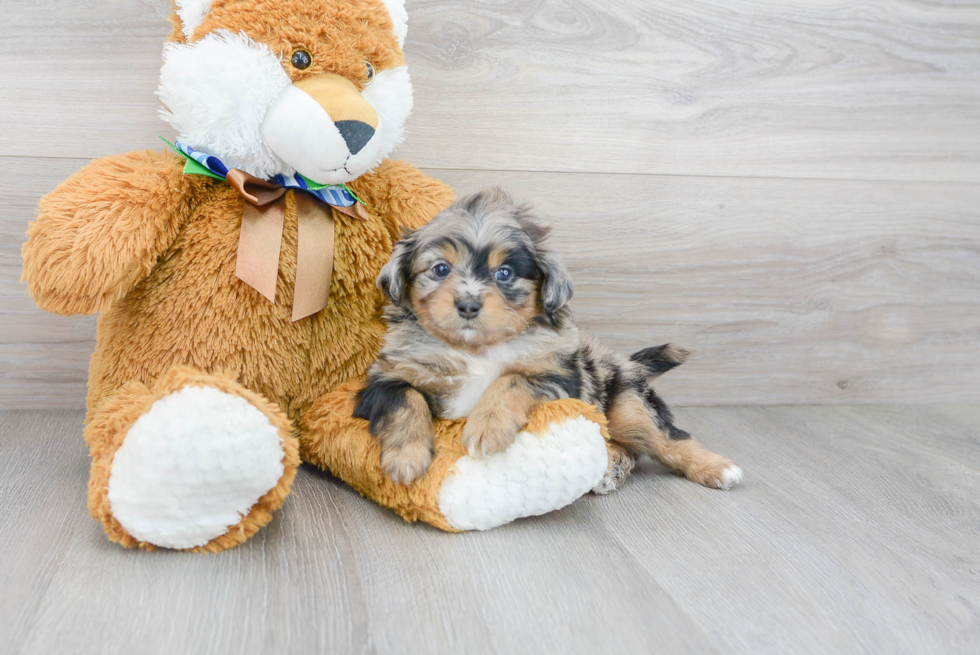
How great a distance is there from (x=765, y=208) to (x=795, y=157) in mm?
178

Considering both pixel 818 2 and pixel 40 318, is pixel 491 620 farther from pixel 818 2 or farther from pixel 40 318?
pixel 818 2

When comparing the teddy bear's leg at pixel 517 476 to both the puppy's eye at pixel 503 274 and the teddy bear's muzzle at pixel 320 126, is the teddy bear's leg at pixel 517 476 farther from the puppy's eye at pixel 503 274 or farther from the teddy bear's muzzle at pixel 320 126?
the teddy bear's muzzle at pixel 320 126

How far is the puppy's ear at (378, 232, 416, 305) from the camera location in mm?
1448

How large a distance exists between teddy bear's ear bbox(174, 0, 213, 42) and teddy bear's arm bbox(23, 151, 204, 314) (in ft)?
0.91

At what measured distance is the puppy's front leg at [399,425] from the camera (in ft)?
4.40

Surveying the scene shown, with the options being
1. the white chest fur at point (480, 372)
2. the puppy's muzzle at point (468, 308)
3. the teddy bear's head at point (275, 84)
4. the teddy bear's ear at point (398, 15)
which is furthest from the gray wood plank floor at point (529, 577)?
the teddy bear's ear at point (398, 15)

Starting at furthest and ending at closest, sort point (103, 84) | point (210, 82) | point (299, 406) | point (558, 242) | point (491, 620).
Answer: point (558, 242) < point (103, 84) < point (299, 406) < point (210, 82) < point (491, 620)

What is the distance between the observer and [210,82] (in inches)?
52.3

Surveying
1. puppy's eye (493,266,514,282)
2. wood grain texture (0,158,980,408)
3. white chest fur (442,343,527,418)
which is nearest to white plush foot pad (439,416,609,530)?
white chest fur (442,343,527,418)

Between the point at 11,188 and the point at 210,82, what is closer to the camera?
the point at 210,82

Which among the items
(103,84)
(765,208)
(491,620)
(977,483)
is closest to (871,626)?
(491,620)

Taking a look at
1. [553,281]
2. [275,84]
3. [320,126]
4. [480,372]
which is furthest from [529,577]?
[275,84]

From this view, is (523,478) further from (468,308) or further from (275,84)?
(275,84)

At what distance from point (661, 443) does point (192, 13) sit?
1.35 metres
